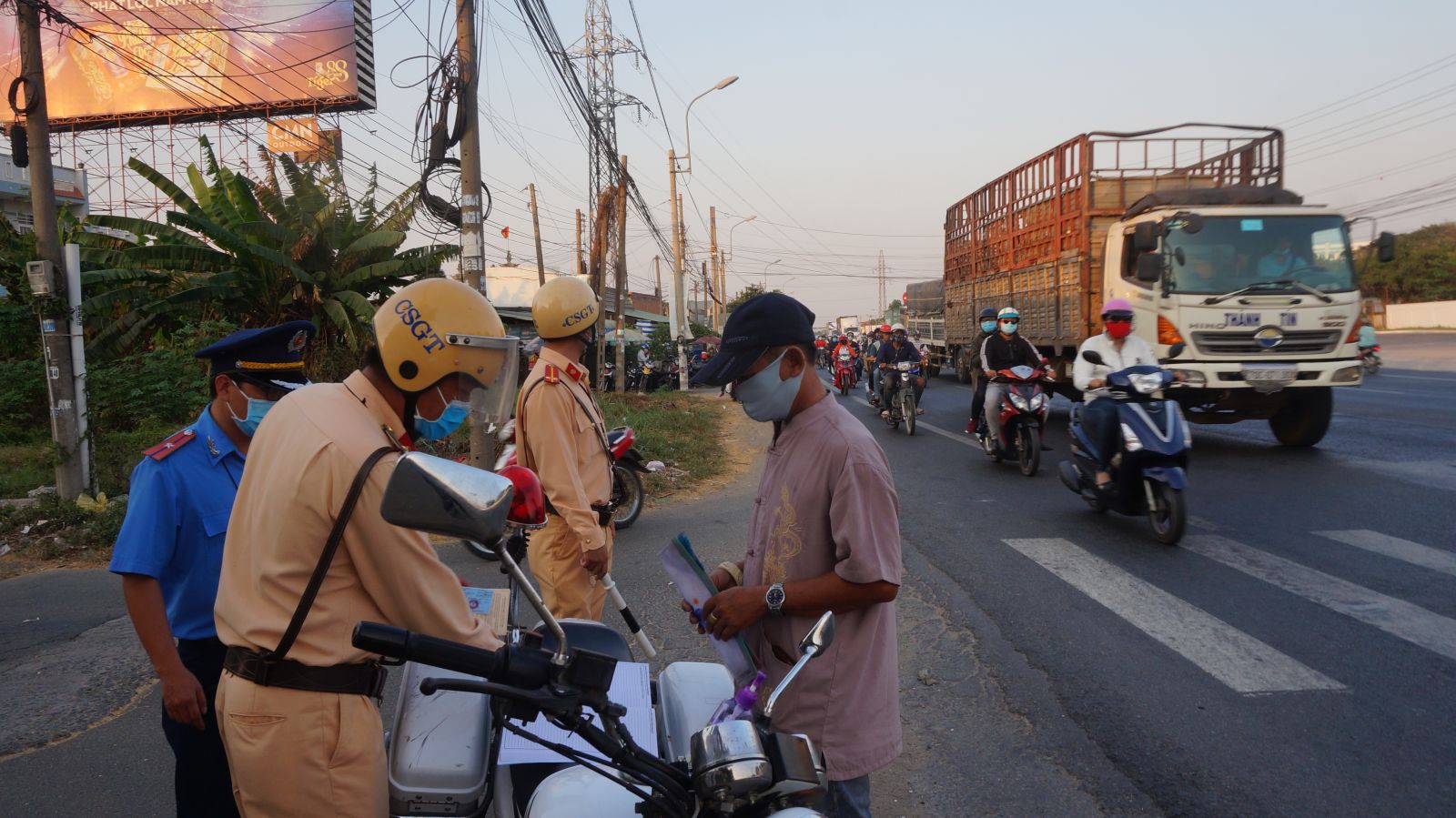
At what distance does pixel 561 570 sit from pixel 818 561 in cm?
182

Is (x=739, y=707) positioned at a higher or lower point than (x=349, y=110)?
lower

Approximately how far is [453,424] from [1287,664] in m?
4.35

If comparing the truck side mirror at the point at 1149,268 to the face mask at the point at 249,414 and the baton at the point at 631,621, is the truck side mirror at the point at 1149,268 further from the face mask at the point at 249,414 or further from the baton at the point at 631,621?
the face mask at the point at 249,414

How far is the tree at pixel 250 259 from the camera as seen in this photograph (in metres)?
13.1

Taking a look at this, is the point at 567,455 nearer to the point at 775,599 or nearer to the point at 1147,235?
the point at 775,599

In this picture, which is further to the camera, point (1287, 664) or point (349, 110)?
point (349, 110)

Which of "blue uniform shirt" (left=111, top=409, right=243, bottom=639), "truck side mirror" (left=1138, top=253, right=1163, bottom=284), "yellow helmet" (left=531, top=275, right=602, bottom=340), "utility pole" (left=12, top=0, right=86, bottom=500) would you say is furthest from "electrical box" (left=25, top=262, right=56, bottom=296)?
"truck side mirror" (left=1138, top=253, right=1163, bottom=284)

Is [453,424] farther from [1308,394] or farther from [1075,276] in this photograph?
[1075,276]

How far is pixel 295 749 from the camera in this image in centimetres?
181

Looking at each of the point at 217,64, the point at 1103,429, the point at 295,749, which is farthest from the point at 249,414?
the point at 217,64

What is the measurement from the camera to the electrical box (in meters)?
8.84

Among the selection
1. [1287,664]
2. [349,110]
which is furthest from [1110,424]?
[349,110]

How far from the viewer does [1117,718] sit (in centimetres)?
395

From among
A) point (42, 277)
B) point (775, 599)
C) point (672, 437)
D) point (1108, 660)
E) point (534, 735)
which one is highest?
point (42, 277)
